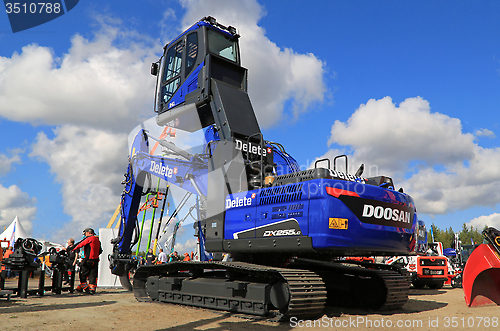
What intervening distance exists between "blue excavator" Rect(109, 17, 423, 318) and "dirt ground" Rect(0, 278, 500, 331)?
332 millimetres

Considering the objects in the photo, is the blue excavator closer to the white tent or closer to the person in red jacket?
the person in red jacket

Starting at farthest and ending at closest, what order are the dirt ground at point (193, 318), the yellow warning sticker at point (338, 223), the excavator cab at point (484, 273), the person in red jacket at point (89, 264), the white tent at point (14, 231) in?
the white tent at point (14, 231) < the person in red jacket at point (89, 264) < the excavator cab at point (484, 273) < the yellow warning sticker at point (338, 223) < the dirt ground at point (193, 318)

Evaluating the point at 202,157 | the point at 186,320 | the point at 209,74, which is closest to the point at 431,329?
the point at 186,320

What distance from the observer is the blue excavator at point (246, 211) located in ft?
22.0

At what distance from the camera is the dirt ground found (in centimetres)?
614

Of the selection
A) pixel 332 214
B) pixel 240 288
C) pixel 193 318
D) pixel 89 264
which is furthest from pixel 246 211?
pixel 89 264

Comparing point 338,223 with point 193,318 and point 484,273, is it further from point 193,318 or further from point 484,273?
point 484,273

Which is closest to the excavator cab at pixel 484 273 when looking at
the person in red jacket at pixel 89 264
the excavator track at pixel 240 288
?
the excavator track at pixel 240 288

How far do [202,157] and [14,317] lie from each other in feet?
14.8

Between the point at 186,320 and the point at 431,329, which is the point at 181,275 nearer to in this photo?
the point at 186,320

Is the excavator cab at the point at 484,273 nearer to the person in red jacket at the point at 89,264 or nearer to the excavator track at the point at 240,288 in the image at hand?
the excavator track at the point at 240,288

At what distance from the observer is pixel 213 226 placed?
8.05 m

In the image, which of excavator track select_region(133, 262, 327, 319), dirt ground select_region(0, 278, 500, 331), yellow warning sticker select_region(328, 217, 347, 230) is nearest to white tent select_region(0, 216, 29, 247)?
dirt ground select_region(0, 278, 500, 331)

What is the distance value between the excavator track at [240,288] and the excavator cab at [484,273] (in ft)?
11.5
